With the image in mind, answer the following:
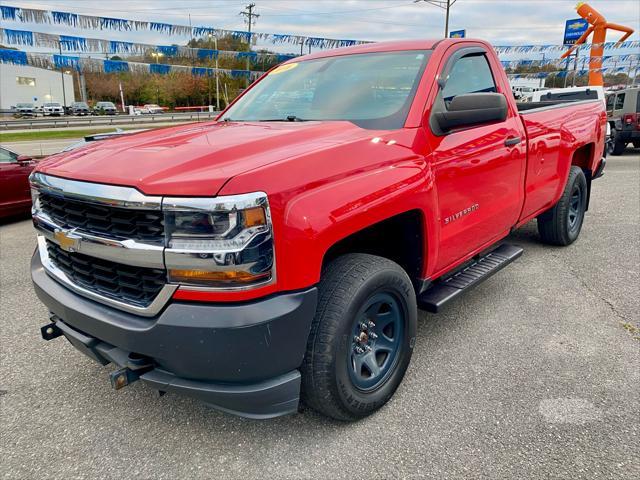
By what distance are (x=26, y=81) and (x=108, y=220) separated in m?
80.1

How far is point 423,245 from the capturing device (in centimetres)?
277

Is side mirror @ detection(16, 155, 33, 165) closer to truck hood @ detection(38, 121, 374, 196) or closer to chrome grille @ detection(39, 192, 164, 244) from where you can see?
truck hood @ detection(38, 121, 374, 196)

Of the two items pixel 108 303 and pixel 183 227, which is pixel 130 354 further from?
pixel 183 227

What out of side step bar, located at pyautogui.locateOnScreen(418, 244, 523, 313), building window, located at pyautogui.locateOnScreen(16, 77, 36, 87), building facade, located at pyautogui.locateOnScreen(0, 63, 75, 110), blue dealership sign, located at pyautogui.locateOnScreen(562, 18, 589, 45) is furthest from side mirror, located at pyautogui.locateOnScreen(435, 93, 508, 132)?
building window, located at pyautogui.locateOnScreen(16, 77, 36, 87)

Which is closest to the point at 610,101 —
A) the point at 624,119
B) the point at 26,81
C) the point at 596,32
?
the point at 624,119

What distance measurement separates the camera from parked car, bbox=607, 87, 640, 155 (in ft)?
44.5

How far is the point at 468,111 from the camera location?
2.71 meters

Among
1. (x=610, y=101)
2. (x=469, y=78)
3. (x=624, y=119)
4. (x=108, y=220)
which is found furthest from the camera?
(x=610, y=101)

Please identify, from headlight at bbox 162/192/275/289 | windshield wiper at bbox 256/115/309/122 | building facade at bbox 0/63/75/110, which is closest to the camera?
headlight at bbox 162/192/275/289

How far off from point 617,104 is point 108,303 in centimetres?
1653

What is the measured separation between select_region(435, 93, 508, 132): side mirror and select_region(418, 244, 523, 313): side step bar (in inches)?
40.5

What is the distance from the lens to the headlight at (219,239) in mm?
1819

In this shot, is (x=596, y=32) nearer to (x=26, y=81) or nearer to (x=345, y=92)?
(x=345, y=92)

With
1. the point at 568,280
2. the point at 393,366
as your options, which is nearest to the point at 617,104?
the point at 568,280
